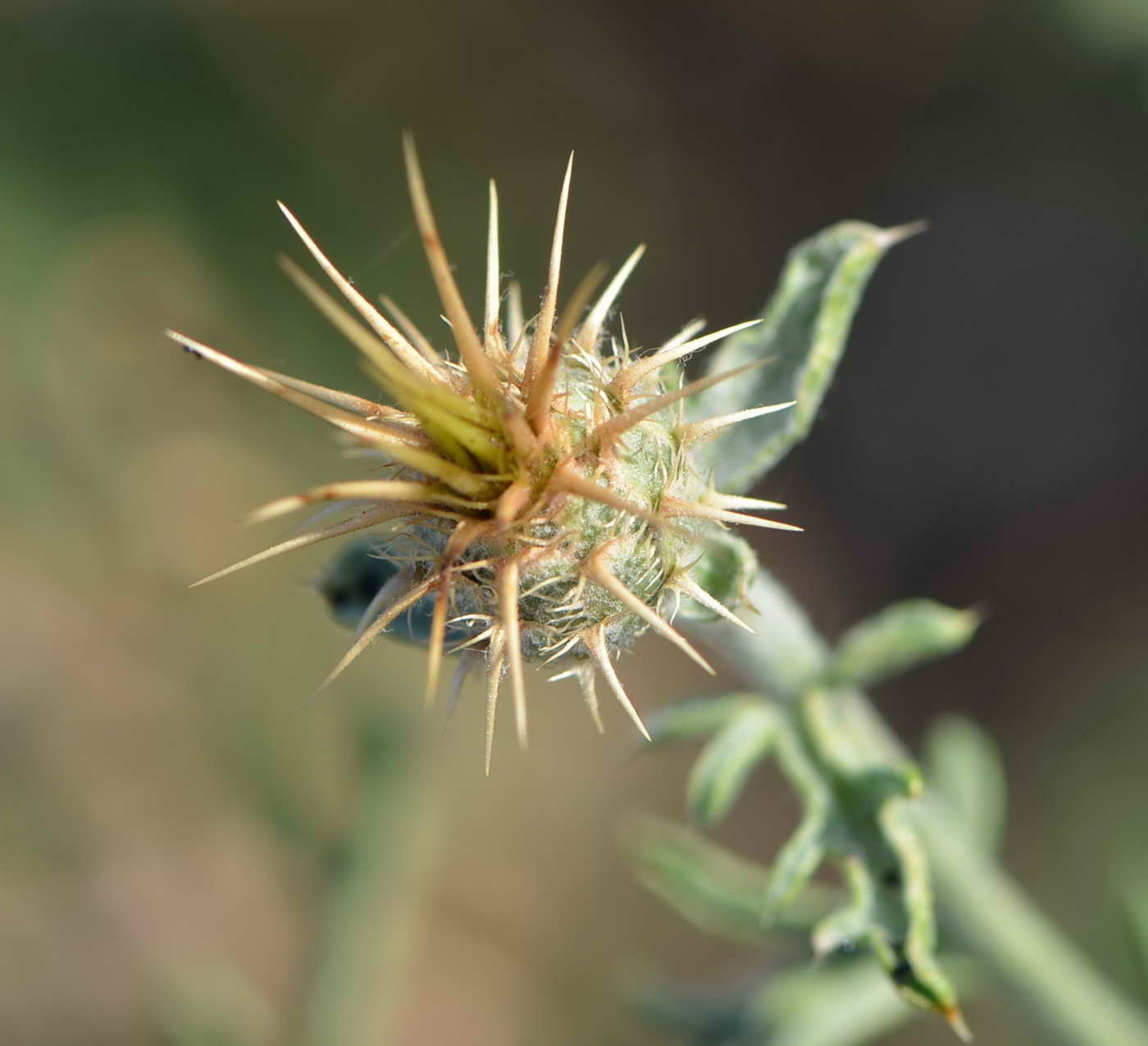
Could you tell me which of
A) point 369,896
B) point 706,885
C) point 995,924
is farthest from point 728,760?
point 369,896

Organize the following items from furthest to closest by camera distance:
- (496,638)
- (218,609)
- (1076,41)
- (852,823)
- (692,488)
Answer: (218,609) → (1076,41) → (852,823) → (692,488) → (496,638)

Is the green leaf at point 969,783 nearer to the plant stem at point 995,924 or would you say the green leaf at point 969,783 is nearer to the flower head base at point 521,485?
the plant stem at point 995,924

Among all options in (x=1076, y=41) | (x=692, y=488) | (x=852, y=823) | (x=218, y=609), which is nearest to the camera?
(x=692, y=488)

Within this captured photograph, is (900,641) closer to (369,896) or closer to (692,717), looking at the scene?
(692,717)

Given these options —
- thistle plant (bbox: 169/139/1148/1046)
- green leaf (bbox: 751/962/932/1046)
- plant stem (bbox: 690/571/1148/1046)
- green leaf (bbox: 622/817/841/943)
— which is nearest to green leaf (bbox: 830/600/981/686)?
thistle plant (bbox: 169/139/1148/1046)

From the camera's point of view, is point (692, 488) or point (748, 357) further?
point (748, 357)

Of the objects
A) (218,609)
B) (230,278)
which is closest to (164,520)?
(218,609)

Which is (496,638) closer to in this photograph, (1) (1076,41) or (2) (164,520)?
(2) (164,520)

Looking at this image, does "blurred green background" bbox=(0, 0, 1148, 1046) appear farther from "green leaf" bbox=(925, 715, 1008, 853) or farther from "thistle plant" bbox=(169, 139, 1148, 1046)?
"thistle plant" bbox=(169, 139, 1148, 1046)
